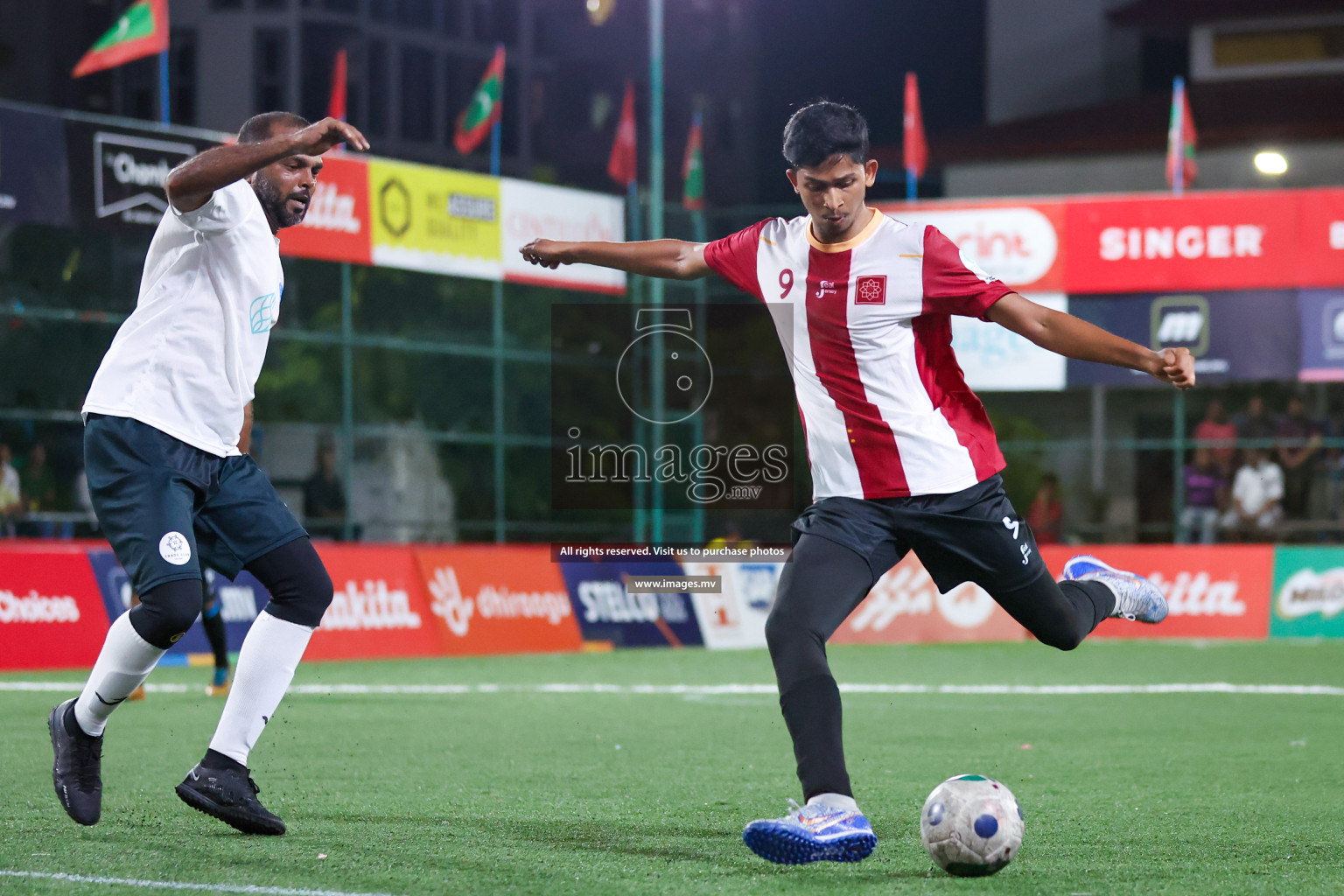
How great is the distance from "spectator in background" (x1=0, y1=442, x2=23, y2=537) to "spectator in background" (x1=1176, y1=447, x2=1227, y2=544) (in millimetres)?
14720

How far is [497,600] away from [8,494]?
19.2ft

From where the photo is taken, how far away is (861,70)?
161ft

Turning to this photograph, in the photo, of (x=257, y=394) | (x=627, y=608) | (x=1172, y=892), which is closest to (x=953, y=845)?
(x=1172, y=892)

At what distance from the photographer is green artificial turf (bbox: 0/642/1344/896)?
17.3 feet

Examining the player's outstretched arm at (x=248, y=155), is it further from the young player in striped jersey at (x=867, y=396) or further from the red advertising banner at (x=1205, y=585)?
the red advertising banner at (x=1205, y=585)

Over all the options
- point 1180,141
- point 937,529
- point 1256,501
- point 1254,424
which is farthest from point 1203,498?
point 937,529

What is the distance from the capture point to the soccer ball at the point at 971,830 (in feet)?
17.0

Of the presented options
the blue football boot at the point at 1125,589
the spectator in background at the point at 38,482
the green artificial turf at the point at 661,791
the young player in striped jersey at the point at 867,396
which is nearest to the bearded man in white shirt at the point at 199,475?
the green artificial turf at the point at 661,791

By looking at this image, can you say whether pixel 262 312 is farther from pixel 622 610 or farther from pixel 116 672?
pixel 622 610

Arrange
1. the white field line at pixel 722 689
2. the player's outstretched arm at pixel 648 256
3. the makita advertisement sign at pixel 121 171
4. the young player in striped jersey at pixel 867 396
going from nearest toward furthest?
the young player in striped jersey at pixel 867 396 < the player's outstretched arm at pixel 648 256 < the white field line at pixel 722 689 < the makita advertisement sign at pixel 121 171

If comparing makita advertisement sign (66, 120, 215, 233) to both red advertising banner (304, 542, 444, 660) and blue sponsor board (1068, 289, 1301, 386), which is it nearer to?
red advertising banner (304, 542, 444, 660)

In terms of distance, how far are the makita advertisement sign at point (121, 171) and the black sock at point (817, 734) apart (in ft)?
43.9

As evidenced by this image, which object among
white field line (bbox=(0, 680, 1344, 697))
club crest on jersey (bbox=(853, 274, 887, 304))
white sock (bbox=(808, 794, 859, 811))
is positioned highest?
club crest on jersey (bbox=(853, 274, 887, 304))

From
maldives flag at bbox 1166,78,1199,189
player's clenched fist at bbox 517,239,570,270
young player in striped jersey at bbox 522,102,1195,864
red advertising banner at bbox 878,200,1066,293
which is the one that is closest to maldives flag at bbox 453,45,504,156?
red advertising banner at bbox 878,200,1066,293
